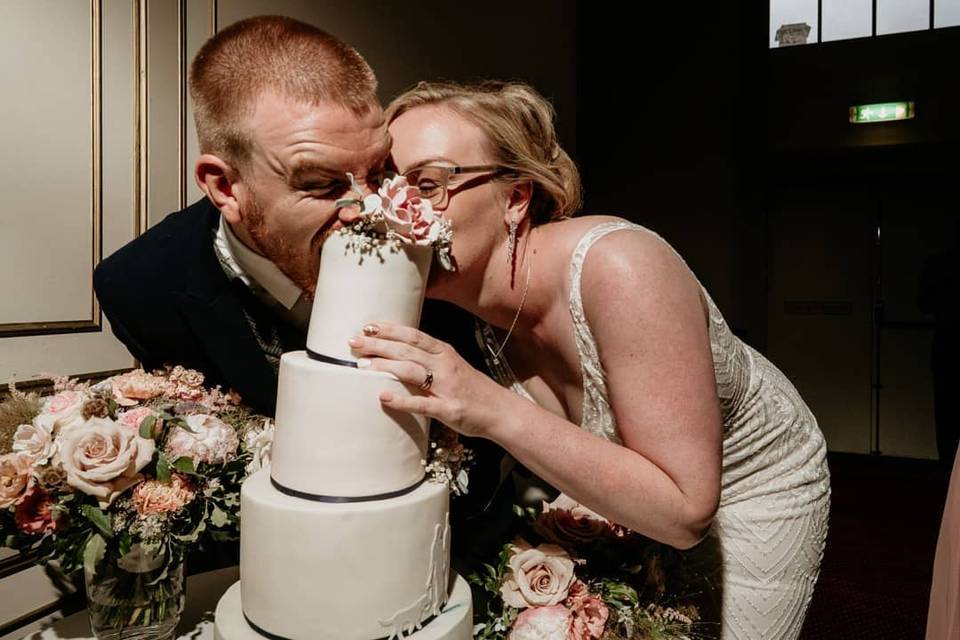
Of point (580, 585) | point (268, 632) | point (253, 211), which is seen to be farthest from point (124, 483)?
point (580, 585)

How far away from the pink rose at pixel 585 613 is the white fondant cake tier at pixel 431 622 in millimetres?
214

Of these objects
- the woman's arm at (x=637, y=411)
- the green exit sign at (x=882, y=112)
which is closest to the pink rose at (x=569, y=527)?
the woman's arm at (x=637, y=411)

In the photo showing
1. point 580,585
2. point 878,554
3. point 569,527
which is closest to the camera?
point 580,585

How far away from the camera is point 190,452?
1364 mm

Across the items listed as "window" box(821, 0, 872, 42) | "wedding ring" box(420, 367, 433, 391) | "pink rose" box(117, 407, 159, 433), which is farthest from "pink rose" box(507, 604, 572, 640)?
"window" box(821, 0, 872, 42)

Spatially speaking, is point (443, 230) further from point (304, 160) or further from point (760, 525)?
point (760, 525)

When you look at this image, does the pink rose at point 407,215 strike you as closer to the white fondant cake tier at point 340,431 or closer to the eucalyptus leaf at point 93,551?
the white fondant cake tier at point 340,431

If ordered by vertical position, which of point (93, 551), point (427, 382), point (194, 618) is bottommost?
point (194, 618)

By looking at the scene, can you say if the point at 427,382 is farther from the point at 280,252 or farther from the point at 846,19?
the point at 846,19

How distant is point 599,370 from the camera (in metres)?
1.59

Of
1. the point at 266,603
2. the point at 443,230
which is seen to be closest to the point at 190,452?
the point at 266,603

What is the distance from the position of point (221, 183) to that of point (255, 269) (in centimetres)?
24

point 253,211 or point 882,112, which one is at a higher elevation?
point 882,112

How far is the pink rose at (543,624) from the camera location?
1300 millimetres
